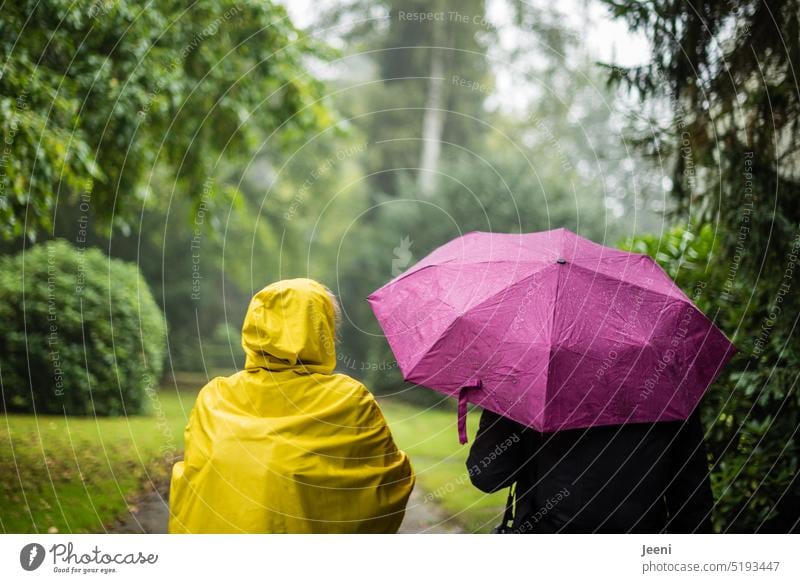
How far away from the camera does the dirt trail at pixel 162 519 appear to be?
4.73 metres

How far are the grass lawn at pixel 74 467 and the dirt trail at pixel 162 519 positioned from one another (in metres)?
0.11

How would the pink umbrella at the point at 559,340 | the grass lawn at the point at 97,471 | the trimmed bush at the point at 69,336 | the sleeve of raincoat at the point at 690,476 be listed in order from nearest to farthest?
1. the pink umbrella at the point at 559,340
2. the sleeve of raincoat at the point at 690,476
3. the grass lawn at the point at 97,471
4. the trimmed bush at the point at 69,336

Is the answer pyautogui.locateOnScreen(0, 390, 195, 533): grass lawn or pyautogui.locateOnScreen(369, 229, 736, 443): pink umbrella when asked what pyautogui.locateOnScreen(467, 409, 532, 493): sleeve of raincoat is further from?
pyautogui.locateOnScreen(0, 390, 195, 533): grass lawn

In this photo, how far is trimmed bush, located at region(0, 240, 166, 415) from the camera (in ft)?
23.4

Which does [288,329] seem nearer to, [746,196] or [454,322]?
[454,322]

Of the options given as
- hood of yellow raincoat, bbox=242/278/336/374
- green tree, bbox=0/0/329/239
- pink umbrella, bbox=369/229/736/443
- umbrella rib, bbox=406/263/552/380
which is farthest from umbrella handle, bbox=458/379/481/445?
green tree, bbox=0/0/329/239

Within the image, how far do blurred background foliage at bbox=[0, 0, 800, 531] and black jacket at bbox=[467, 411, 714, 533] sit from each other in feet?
4.70

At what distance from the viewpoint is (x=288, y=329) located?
2459 mm

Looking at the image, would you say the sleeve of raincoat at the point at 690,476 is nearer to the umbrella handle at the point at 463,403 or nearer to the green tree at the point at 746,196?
the umbrella handle at the point at 463,403

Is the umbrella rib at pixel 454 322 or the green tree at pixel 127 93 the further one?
the green tree at pixel 127 93

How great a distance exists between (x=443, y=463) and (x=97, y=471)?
12.2ft

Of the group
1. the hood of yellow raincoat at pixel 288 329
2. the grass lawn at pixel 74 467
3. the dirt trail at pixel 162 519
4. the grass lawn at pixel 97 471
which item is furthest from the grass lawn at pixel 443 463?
the hood of yellow raincoat at pixel 288 329

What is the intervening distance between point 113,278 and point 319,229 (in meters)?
10.3

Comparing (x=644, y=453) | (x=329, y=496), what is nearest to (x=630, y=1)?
(x=644, y=453)
